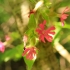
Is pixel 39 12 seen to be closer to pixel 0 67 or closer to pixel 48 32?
pixel 48 32

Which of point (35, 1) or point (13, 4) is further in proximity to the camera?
point (13, 4)

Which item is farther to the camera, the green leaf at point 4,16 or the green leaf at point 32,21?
the green leaf at point 4,16

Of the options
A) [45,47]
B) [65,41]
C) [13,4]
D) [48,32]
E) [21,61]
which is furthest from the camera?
[21,61]

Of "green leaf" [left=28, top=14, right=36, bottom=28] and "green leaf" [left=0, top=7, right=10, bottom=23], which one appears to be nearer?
"green leaf" [left=28, top=14, right=36, bottom=28]

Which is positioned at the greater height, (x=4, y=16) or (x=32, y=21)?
(x=32, y=21)

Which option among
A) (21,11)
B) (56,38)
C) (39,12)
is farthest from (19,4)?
(39,12)

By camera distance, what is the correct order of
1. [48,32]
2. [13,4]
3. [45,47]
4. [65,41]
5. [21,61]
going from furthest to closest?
[21,61] → [65,41] → [13,4] → [45,47] → [48,32]

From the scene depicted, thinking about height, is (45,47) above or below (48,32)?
Result: below

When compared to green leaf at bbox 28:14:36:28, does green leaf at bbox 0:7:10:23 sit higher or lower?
lower

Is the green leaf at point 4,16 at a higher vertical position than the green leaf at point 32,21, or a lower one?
lower

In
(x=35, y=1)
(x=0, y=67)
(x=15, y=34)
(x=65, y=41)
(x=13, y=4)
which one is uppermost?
→ (x=35, y=1)

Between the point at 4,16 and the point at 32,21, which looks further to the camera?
the point at 4,16
